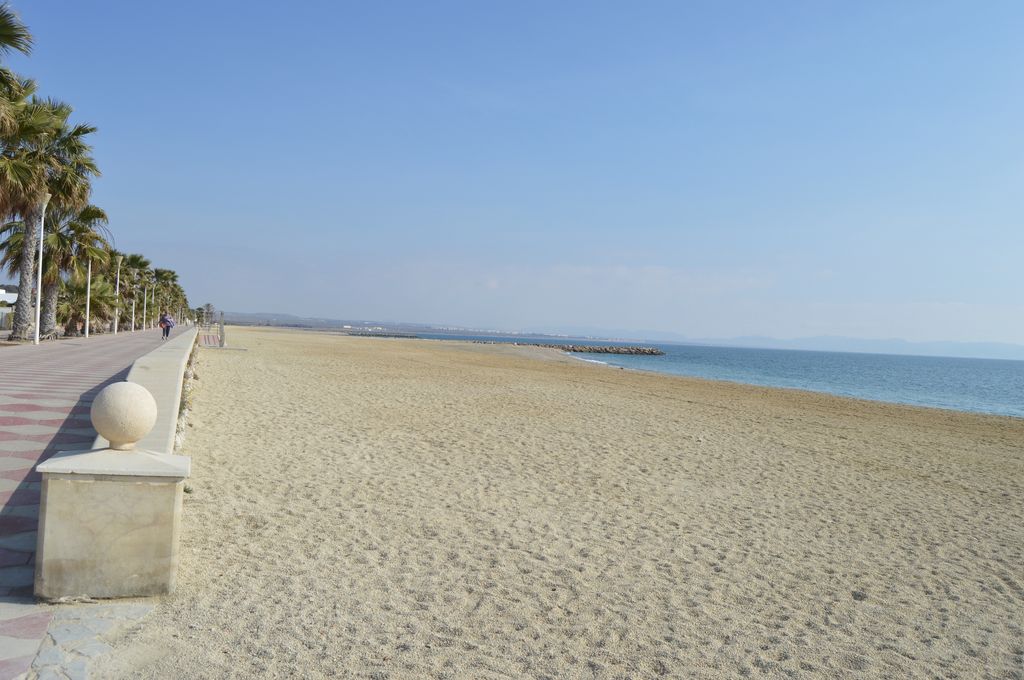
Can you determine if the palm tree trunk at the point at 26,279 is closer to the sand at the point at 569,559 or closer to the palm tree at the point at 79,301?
the palm tree at the point at 79,301

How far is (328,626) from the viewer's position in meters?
3.81

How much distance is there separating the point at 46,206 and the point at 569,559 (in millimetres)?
26551

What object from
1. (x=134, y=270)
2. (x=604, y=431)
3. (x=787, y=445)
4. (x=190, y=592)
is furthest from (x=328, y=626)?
(x=134, y=270)

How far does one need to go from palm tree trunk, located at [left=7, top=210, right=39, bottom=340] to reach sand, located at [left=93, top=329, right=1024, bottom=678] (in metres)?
16.2

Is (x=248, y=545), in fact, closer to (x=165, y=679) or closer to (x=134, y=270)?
(x=165, y=679)

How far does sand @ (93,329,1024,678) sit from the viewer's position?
12.1 ft

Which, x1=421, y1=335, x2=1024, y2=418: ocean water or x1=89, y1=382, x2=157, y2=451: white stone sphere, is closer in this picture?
x1=89, y1=382, x2=157, y2=451: white stone sphere

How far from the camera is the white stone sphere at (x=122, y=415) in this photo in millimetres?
3791

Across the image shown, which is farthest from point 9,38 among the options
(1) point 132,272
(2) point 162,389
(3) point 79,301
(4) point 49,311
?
(1) point 132,272

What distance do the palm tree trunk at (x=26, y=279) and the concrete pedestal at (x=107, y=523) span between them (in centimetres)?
2316

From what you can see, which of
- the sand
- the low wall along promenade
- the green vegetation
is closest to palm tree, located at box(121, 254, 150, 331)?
the green vegetation

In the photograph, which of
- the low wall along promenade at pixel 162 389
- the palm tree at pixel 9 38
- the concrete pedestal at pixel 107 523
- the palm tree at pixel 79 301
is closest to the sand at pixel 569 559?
the concrete pedestal at pixel 107 523

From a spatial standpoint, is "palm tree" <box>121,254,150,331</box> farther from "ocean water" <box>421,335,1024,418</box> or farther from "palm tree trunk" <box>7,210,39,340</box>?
"ocean water" <box>421,335,1024,418</box>

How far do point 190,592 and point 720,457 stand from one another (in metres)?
7.98
